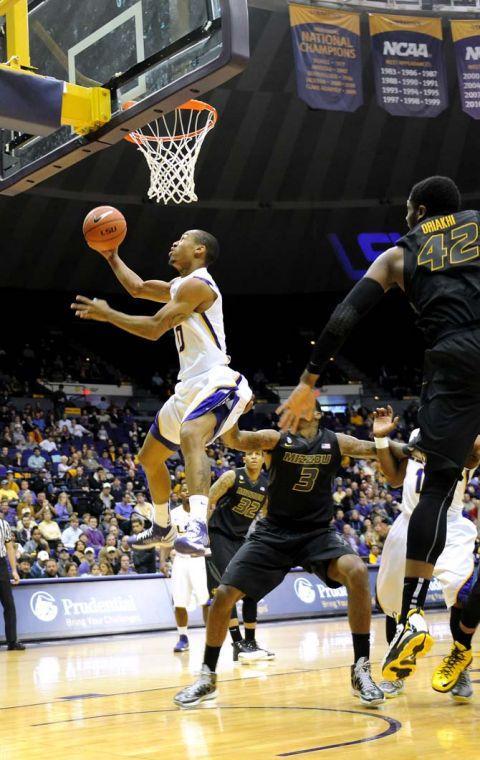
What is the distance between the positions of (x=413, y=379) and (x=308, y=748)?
28.7 m

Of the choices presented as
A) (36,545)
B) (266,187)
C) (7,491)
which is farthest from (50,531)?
(266,187)

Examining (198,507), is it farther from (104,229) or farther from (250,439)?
(104,229)

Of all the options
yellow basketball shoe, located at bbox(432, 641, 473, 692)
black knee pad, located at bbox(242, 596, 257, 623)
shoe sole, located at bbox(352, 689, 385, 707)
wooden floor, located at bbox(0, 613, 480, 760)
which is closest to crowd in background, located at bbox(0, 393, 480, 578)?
black knee pad, located at bbox(242, 596, 257, 623)

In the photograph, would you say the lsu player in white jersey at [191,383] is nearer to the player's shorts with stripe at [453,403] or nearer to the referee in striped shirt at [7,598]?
the player's shorts with stripe at [453,403]

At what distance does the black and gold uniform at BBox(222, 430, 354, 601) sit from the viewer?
20.8 ft

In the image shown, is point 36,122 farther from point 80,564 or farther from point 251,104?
point 251,104

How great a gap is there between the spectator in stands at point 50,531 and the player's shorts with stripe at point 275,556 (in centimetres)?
929

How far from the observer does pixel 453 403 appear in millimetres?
4469

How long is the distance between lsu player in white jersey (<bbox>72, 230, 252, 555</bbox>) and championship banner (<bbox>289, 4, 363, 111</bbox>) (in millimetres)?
11715

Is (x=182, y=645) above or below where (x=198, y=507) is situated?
below

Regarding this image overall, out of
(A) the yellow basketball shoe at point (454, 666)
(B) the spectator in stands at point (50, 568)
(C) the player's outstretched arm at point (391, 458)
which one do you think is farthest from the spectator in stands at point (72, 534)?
(A) the yellow basketball shoe at point (454, 666)

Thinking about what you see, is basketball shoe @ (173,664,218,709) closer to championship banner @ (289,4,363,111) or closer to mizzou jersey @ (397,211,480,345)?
mizzou jersey @ (397,211,480,345)

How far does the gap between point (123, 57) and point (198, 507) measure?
327 cm

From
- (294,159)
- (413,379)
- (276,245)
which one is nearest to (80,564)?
(294,159)
